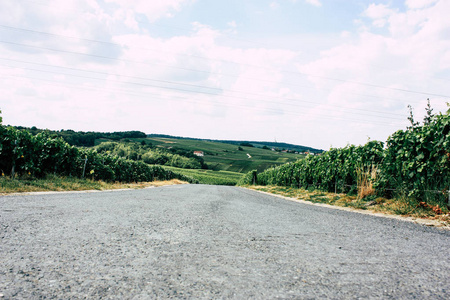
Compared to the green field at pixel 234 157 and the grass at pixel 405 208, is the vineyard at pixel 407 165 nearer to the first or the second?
the grass at pixel 405 208

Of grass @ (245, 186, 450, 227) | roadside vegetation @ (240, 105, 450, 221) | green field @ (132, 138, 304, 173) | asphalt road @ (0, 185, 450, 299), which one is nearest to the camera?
asphalt road @ (0, 185, 450, 299)

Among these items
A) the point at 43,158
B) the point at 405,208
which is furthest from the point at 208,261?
the point at 43,158

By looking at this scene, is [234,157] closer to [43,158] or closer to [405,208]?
[43,158]

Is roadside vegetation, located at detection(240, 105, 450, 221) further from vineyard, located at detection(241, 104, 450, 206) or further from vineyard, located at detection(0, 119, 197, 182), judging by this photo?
vineyard, located at detection(0, 119, 197, 182)

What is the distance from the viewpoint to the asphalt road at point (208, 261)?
220 centimetres

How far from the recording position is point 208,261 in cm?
293

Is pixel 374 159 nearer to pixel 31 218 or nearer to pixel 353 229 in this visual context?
pixel 353 229

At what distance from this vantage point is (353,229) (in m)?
5.25

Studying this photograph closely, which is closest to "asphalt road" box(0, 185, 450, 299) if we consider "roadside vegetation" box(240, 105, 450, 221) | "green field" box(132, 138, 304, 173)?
Result: "roadside vegetation" box(240, 105, 450, 221)

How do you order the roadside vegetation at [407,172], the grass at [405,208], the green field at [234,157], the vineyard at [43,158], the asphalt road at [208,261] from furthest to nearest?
the green field at [234,157] < the vineyard at [43,158] < the roadside vegetation at [407,172] < the grass at [405,208] < the asphalt road at [208,261]

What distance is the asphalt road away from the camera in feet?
7.20

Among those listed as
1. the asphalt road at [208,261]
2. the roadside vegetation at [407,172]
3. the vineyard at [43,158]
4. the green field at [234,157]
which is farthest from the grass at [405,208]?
the green field at [234,157]

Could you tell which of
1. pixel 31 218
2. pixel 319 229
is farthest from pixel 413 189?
pixel 31 218

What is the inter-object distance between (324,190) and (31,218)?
15.9 meters
